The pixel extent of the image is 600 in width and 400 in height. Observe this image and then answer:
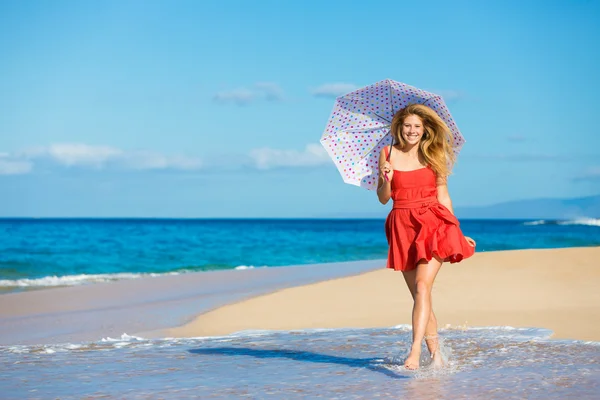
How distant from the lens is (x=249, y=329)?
844 centimetres

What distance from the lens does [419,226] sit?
221 inches

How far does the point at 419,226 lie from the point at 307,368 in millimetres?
1353

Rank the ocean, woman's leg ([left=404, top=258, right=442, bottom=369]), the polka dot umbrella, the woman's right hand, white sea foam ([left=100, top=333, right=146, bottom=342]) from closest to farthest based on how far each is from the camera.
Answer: the ocean, woman's leg ([left=404, top=258, right=442, bottom=369]), the woman's right hand, the polka dot umbrella, white sea foam ([left=100, top=333, right=146, bottom=342])

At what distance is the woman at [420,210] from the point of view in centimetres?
552

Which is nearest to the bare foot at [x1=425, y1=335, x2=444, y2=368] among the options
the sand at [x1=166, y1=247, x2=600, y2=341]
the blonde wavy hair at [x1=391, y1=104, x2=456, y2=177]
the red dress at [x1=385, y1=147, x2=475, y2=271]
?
the red dress at [x1=385, y1=147, x2=475, y2=271]

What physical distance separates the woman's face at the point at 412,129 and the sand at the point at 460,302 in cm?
278

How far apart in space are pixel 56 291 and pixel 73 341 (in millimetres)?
6989

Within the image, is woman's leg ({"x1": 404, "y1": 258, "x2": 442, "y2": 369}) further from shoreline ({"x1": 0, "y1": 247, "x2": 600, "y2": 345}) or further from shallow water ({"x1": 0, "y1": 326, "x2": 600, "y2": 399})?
shoreline ({"x1": 0, "y1": 247, "x2": 600, "y2": 345})

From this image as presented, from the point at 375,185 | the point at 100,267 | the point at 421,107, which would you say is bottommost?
the point at 100,267

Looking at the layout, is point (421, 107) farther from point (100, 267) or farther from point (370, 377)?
point (100, 267)

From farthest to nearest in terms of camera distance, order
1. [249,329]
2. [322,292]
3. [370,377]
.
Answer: [322,292] → [249,329] → [370,377]

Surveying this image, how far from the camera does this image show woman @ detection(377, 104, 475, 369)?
5.52 m

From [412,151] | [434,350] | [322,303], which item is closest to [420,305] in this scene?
[434,350]

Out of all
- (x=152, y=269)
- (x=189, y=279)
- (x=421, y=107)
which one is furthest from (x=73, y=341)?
(x=152, y=269)
